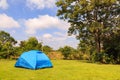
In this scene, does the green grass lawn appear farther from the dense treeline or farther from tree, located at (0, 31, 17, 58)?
tree, located at (0, 31, 17, 58)

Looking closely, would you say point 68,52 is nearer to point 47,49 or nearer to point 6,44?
point 47,49

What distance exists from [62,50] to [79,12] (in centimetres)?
1389

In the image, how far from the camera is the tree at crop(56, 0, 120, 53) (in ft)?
113

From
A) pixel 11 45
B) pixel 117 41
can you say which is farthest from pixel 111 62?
pixel 11 45

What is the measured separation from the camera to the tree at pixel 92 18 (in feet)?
113

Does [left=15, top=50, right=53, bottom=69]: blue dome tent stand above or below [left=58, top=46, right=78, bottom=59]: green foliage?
below

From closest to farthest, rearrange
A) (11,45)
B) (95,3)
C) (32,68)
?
(32,68)
(95,3)
(11,45)

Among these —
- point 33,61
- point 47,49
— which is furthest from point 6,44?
point 33,61

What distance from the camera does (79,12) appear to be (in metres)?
34.9

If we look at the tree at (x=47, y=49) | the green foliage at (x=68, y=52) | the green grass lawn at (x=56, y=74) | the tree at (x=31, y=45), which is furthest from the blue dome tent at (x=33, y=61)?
the tree at (x=47, y=49)

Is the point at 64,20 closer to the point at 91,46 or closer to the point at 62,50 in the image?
the point at 91,46

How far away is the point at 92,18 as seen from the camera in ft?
118

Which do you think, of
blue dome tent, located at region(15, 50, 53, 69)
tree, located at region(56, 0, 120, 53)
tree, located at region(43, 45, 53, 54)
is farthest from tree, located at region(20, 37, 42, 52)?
blue dome tent, located at region(15, 50, 53, 69)

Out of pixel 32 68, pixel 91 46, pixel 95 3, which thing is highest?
pixel 95 3
